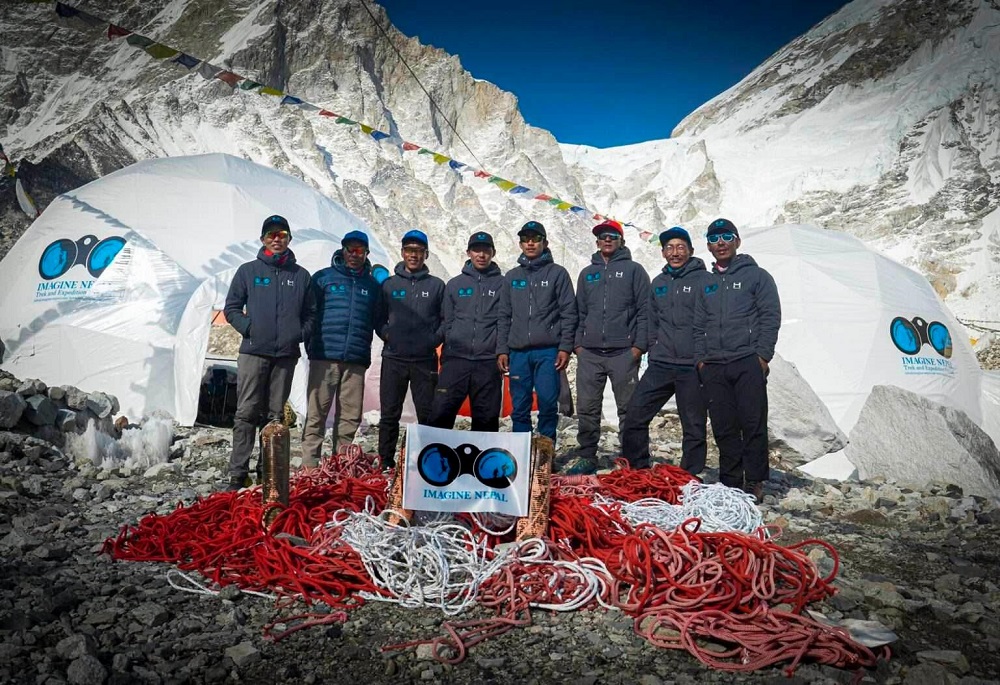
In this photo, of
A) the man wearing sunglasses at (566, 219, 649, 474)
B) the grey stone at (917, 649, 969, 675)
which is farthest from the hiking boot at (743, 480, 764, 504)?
the grey stone at (917, 649, 969, 675)

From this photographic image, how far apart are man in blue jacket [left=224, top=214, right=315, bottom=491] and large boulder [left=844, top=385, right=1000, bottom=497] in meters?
5.44

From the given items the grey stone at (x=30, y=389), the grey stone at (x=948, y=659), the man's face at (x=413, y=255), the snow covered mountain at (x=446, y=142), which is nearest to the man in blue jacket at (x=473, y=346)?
the man's face at (x=413, y=255)

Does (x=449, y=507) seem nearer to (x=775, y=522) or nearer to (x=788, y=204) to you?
(x=775, y=522)

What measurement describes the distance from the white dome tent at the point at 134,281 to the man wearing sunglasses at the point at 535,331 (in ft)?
11.5

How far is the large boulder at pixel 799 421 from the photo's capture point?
6.79 m

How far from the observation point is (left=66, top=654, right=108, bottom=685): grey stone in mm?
1947

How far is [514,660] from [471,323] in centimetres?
291

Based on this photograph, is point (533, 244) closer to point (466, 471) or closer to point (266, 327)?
point (266, 327)

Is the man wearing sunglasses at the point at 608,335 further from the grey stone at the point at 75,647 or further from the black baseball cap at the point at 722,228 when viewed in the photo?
the grey stone at the point at 75,647

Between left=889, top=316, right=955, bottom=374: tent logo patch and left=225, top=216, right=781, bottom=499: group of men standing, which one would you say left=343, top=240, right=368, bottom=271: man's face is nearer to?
left=225, top=216, right=781, bottom=499: group of men standing

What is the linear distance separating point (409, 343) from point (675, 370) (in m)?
2.09

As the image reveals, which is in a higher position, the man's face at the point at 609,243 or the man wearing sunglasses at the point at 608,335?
the man's face at the point at 609,243

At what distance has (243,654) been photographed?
2.20 metres

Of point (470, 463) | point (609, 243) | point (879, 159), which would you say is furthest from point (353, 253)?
point (879, 159)
